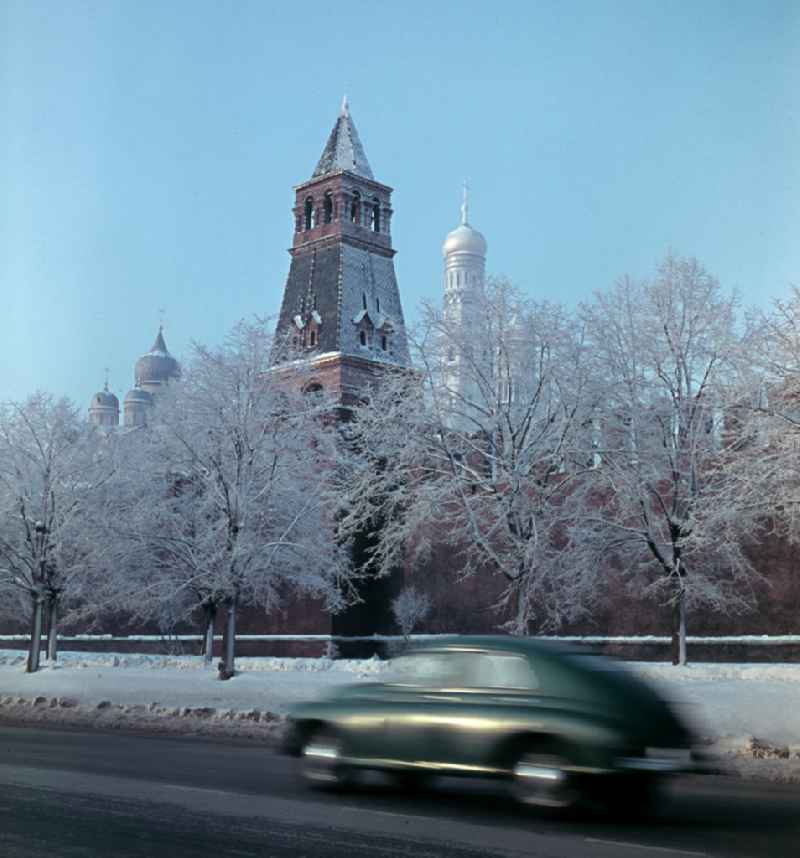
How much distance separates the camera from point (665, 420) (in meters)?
27.5

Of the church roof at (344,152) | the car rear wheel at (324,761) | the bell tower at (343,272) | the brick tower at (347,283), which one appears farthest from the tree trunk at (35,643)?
the church roof at (344,152)

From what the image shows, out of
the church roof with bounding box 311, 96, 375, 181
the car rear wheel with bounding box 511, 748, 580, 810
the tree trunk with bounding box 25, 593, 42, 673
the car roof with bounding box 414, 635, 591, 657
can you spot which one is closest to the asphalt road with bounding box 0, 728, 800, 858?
the car rear wheel with bounding box 511, 748, 580, 810

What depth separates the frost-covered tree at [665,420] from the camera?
26703mm

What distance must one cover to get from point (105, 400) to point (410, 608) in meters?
75.3

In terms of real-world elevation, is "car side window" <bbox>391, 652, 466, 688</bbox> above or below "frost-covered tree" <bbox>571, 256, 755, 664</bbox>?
below

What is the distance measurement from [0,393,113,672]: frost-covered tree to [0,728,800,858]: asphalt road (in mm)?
22878

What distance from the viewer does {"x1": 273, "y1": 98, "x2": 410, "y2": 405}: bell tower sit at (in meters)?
49.4

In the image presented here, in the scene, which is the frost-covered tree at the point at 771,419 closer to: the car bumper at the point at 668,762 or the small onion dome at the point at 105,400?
the car bumper at the point at 668,762

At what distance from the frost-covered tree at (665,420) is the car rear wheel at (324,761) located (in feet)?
55.5

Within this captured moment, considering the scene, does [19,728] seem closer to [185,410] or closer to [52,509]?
[185,410]

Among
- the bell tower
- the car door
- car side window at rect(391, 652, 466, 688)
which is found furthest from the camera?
the bell tower

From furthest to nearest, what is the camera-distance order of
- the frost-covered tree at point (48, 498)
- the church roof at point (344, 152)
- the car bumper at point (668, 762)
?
the church roof at point (344, 152)
the frost-covered tree at point (48, 498)
the car bumper at point (668, 762)

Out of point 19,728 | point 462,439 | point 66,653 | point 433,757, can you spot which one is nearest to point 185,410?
point 462,439

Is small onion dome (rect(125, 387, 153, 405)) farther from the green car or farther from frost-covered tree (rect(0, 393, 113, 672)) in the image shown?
the green car
